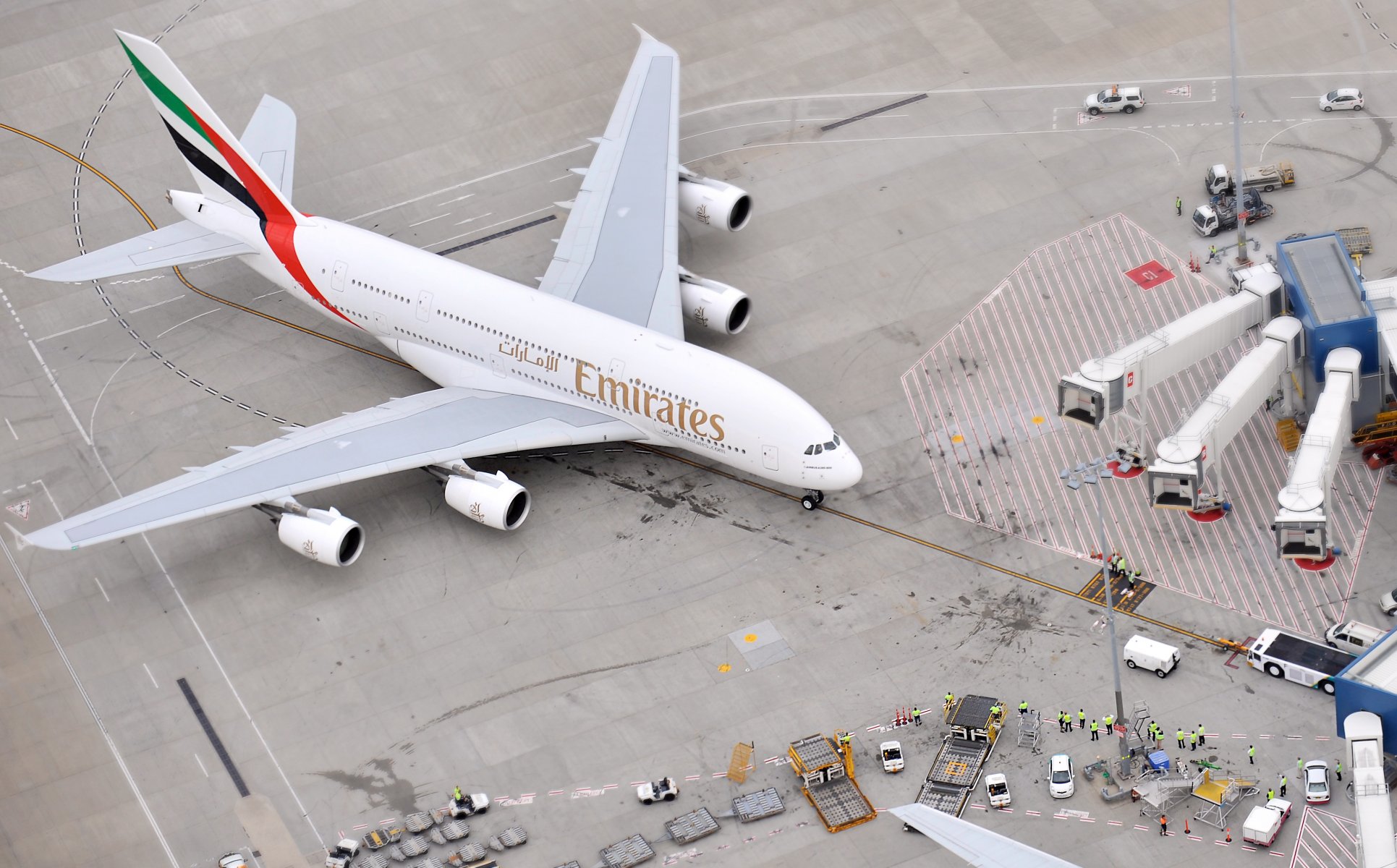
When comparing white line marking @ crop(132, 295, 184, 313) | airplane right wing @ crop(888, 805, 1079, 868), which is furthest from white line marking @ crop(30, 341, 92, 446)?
airplane right wing @ crop(888, 805, 1079, 868)

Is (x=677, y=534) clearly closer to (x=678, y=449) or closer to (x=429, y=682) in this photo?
(x=678, y=449)

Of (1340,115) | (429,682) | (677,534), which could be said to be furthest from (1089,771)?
(1340,115)

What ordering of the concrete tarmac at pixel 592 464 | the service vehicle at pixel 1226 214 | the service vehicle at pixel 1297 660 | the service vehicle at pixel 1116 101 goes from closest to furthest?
the service vehicle at pixel 1297 660
the concrete tarmac at pixel 592 464
the service vehicle at pixel 1226 214
the service vehicle at pixel 1116 101

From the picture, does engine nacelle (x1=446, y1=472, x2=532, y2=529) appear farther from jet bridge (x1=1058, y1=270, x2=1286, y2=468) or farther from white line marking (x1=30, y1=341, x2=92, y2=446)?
jet bridge (x1=1058, y1=270, x2=1286, y2=468)

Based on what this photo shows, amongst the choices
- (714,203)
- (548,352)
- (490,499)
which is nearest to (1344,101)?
(714,203)

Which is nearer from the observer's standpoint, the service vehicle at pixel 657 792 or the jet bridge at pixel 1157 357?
the service vehicle at pixel 657 792

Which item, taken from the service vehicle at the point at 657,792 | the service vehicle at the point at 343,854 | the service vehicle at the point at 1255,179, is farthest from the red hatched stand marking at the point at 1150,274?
the service vehicle at the point at 343,854

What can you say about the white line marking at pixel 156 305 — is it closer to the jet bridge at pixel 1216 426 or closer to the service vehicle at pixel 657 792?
the service vehicle at pixel 657 792
